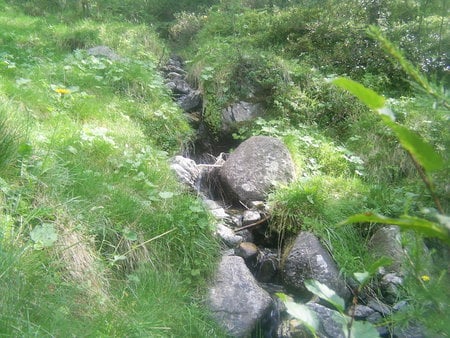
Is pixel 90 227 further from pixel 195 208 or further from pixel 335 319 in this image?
pixel 335 319

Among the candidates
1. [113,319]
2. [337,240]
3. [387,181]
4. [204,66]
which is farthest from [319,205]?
[204,66]

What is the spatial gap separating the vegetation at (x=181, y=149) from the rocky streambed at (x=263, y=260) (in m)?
0.16

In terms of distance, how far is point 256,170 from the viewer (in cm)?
552

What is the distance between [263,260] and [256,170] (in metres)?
1.14

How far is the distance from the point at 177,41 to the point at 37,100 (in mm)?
5655

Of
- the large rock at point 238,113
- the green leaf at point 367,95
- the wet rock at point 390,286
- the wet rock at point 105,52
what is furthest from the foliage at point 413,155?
the wet rock at point 105,52

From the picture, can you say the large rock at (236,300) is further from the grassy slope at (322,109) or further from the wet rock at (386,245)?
the wet rock at (386,245)

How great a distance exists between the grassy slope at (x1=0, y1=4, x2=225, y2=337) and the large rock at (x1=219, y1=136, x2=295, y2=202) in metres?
0.94

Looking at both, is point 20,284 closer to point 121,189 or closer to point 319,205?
point 121,189

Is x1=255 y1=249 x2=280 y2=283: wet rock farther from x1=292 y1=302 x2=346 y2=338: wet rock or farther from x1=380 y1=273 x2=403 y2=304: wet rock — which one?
x1=380 y1=273 x2=403 y2=304: wet rock

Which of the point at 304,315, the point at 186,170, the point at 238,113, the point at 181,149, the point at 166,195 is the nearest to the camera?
the point at 304,315

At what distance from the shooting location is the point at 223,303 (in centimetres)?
379

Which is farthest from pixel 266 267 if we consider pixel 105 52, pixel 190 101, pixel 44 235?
pixel 105 52

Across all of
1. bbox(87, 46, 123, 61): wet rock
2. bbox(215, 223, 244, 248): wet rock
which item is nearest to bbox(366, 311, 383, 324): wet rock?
bbox(215, 223, 244, 248): wet rock
